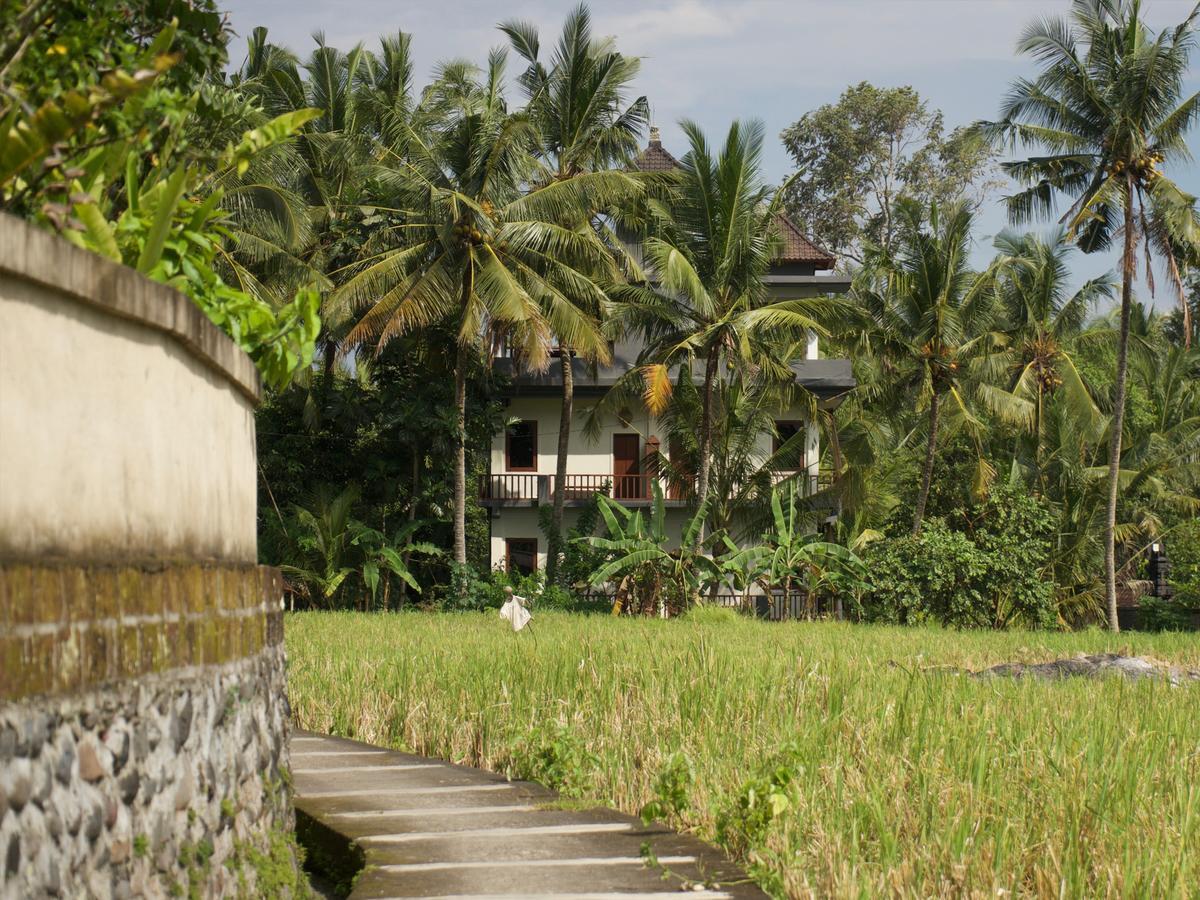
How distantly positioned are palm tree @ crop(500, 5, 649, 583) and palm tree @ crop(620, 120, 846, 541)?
61.9 inches

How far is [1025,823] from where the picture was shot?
660 cm

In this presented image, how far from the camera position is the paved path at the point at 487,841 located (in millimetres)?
5488

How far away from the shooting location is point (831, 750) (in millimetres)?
8211

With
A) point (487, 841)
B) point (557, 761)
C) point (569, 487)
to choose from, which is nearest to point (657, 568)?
point (569, 487)

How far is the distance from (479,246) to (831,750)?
19.9 meters

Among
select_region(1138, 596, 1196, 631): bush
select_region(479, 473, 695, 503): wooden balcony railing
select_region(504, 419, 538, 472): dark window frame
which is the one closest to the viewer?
select_region(479, 473, 695, 503): wooden balcony railing

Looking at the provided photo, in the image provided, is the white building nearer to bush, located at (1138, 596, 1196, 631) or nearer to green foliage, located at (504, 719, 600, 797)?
bush, located at (1138, 596, 1196, 631)

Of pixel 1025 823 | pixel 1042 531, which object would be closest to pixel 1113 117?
pixel 1042 531

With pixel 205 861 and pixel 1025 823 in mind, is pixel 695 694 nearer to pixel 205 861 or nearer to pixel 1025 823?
pixel 1025 823

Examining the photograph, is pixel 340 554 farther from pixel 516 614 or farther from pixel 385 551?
pixel 516 614

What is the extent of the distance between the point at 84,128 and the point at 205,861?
2585mm

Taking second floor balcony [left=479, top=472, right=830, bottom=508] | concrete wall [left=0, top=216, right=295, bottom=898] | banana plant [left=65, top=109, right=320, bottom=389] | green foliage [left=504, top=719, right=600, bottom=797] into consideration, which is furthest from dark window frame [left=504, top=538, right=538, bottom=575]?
concrete wall [left=0, top=216, right=295, bottom=898]

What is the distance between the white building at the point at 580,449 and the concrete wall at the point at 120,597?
88.3 feet

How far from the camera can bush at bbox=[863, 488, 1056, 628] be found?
28797 millimetres
